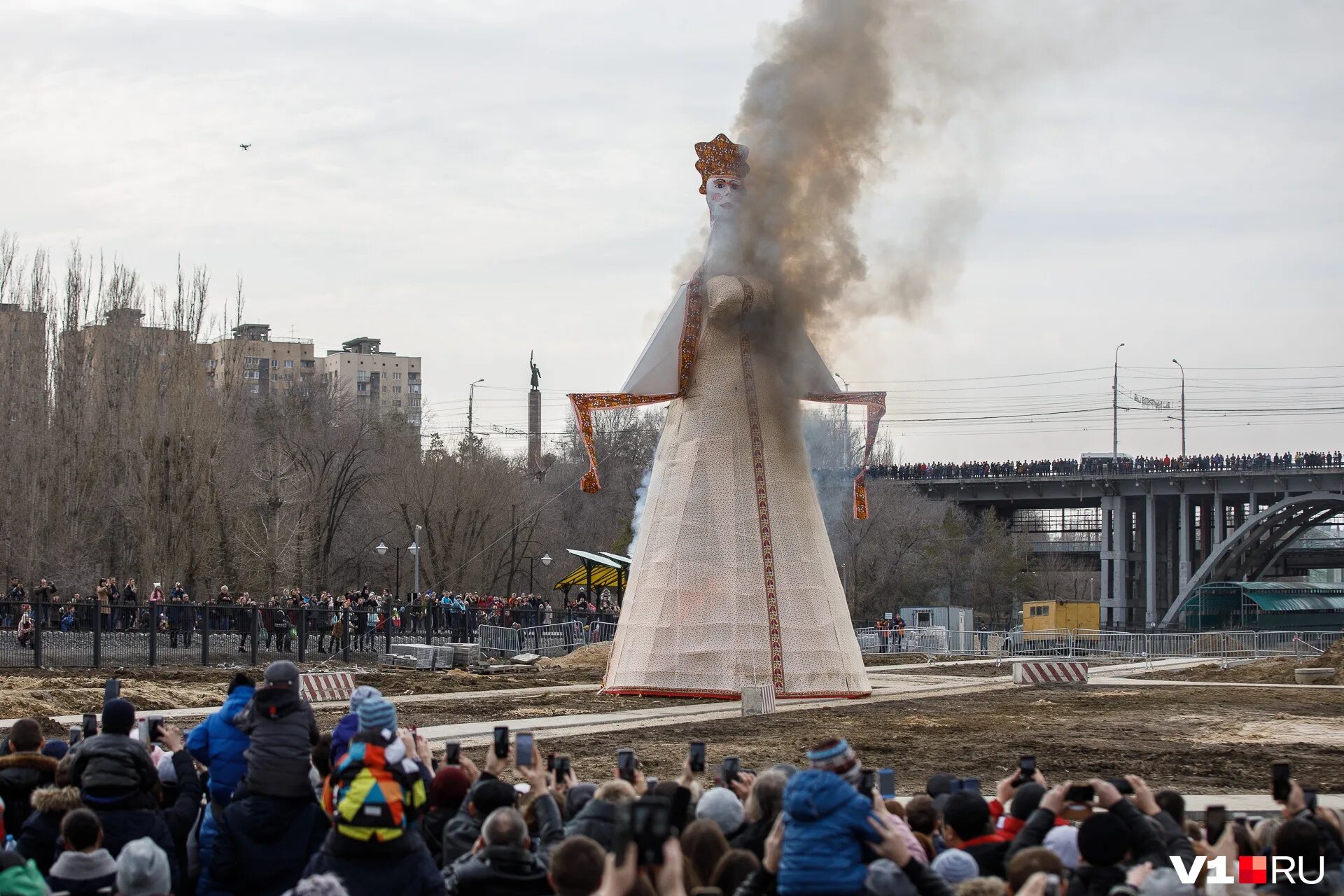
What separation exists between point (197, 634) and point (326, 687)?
31.1ft

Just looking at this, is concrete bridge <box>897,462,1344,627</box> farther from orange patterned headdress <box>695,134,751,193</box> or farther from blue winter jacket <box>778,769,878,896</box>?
blue winter jacket <box>778,769,878,896</box>

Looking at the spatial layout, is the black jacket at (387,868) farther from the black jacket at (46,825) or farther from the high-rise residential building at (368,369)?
the high-rise residential building at (368,369)

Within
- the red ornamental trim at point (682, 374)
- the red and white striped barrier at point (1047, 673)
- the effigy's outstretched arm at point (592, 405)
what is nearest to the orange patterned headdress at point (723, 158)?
the red ornamental trim at point (682, 374)

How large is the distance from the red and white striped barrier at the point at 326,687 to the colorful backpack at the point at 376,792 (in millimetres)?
18372

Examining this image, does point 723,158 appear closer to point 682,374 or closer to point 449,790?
point 682,374

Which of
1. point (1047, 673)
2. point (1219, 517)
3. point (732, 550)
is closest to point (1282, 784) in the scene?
point (732, 550)

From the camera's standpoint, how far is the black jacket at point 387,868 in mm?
7105

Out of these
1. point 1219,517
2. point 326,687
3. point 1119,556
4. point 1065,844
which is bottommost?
point 326,687

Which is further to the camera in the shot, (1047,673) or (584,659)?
(584,659)

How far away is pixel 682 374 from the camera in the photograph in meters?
25.8

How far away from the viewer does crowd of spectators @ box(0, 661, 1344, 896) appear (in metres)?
6.30

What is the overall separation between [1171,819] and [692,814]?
247 cm

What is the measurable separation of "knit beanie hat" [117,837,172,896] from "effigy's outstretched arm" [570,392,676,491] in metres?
18.4

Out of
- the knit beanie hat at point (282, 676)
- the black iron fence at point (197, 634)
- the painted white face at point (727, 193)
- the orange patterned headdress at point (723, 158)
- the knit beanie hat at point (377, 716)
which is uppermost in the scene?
the orange patterned headdress at point (723, 158)
